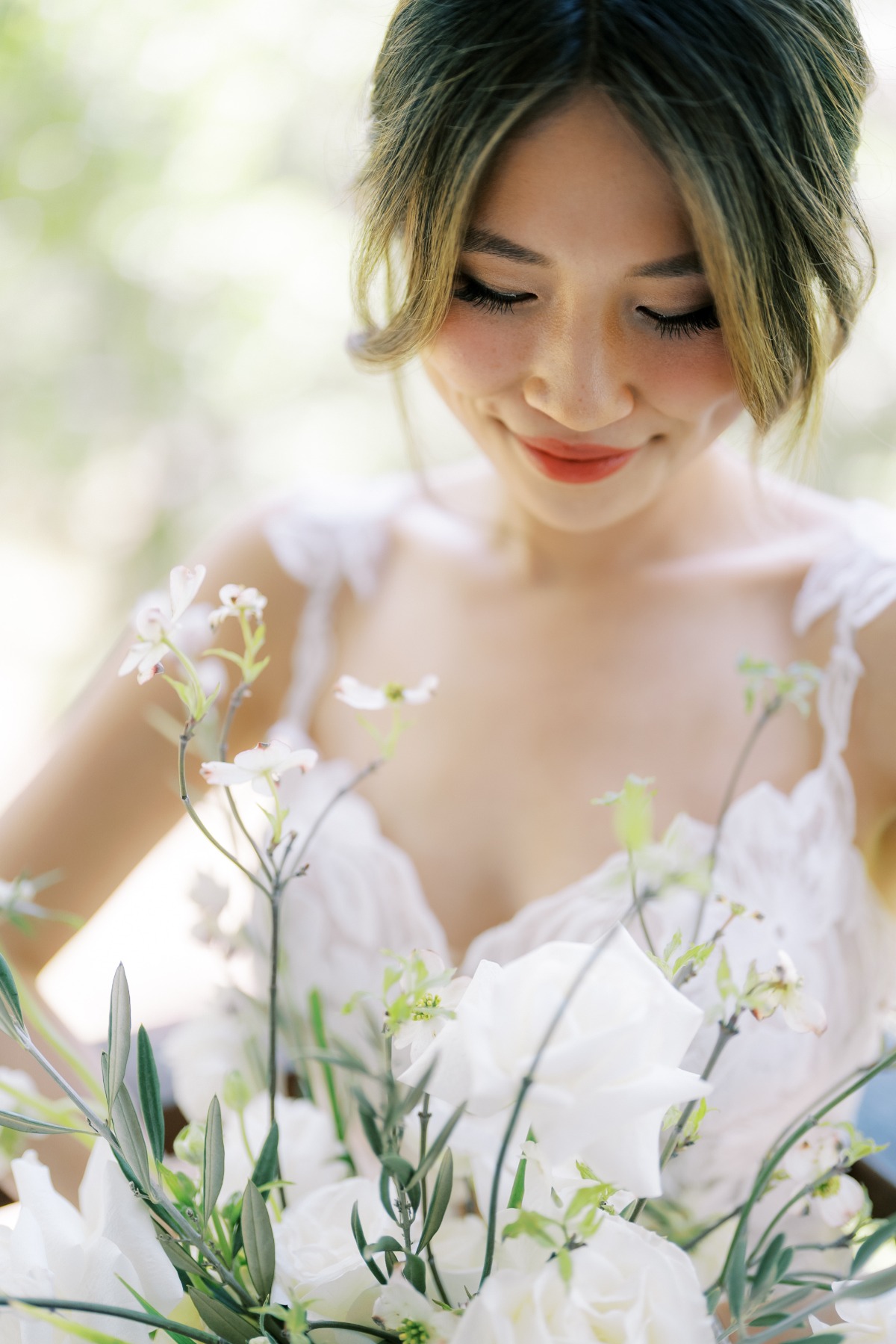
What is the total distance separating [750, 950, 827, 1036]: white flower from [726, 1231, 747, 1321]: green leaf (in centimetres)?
8

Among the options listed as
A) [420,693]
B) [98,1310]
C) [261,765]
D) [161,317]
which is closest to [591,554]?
[420,693]

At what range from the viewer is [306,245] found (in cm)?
297

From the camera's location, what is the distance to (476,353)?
76cm

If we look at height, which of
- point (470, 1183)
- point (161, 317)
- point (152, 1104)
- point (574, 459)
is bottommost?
point (470, 1183)

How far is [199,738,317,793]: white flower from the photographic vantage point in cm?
41

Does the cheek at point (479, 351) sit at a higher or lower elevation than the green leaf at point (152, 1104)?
higher

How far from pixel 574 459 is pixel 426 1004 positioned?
1.66 ft

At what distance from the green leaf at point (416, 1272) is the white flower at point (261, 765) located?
6.9 inches

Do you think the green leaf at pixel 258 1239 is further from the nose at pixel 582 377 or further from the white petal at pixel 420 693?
the nose at pixel 582 377

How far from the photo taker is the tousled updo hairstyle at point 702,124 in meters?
0.64

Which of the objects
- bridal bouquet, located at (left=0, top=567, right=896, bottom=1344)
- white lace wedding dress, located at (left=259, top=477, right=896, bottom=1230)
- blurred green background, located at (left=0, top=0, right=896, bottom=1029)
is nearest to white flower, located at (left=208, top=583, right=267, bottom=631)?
bridal bouquet, located at (left=0, top=567, right=896, bottom=1344)

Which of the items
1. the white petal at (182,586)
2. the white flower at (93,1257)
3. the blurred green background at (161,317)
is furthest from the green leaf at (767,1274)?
the blurred green background at (161,317)

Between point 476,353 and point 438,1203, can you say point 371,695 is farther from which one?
point 476,353

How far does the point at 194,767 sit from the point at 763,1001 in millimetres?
782
